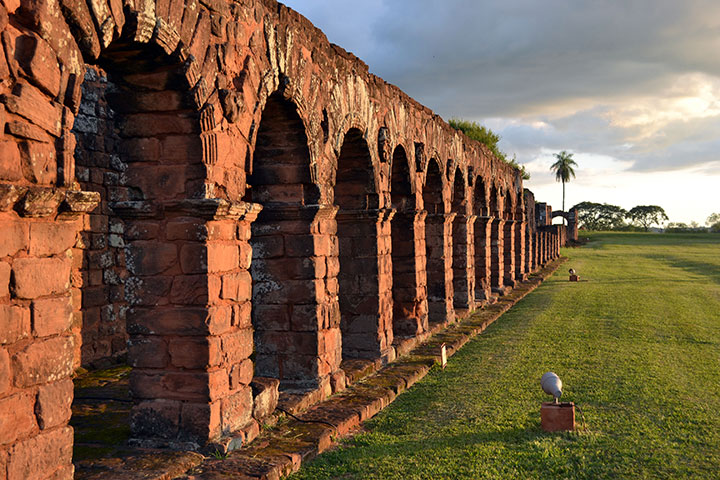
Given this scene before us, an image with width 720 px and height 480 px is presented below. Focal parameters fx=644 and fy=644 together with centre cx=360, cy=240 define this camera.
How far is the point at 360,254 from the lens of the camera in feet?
28.4

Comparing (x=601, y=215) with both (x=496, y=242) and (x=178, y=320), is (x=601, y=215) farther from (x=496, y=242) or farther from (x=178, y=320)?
(x=178, y=320)

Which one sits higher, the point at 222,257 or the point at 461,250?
the point at 222,257

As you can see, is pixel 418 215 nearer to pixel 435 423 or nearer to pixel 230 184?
pixel 435 423

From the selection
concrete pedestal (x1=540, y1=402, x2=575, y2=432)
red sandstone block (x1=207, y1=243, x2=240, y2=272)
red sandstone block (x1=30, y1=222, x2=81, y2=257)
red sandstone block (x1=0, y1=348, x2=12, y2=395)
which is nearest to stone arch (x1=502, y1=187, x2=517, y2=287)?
concrete pedestal (x1=540, y1=402, x2=575, y2=432)

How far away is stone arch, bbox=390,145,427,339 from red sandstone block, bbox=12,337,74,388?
23.0 feet

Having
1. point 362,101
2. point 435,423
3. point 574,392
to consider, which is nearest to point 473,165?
point 362,101

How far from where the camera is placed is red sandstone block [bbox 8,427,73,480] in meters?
3.26

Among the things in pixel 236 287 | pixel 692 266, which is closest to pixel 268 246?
pixel 236 287

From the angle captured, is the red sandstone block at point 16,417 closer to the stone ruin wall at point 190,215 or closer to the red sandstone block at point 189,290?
the stone ruin wall at point 190,215

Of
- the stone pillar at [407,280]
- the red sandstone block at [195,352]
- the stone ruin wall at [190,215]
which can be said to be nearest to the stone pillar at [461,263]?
the stone ruin wall at [190,215]

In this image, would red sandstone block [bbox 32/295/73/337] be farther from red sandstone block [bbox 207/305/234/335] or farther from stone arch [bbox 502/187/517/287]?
stone arch [bbox 502/187/517/287]

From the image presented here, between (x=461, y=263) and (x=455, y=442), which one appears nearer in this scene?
(x=455, y=442)

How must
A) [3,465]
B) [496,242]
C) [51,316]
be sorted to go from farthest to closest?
[496,242]
[51,316]
[3,465]

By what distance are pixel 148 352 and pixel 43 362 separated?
1677 millimetres
